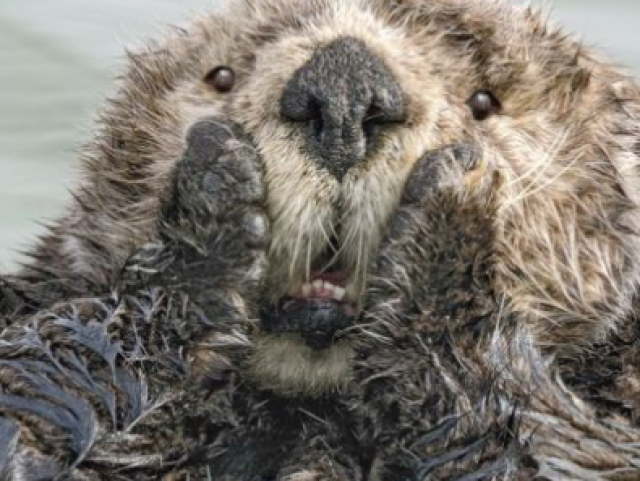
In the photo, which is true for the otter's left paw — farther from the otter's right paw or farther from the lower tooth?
the otter's right paw

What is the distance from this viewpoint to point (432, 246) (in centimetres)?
341

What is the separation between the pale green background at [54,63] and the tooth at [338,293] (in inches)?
120

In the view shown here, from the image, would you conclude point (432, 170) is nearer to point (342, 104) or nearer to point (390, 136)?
point (390, 136)

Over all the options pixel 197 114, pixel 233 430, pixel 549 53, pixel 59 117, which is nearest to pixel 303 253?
pixel 233 430

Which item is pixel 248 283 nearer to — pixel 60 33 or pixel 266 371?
pixel 266 371

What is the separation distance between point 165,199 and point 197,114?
426 mm

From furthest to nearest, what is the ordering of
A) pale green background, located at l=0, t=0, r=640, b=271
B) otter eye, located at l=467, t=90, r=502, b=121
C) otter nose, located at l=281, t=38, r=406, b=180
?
pale green background, located at l=0, t=0, r=640, b=271
otter eye, located at l=467, t=90, r=502, b=121
otter nose, located at l=281, t=38, r=406, b=180

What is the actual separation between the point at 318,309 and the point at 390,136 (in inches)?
14.7

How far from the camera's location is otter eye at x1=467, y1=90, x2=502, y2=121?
3.82 m

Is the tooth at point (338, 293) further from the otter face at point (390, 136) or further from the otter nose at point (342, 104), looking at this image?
the otter nose at point (342, 104)

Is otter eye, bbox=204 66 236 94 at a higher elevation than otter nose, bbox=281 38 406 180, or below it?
below

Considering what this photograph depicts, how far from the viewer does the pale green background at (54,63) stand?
21.7 ft

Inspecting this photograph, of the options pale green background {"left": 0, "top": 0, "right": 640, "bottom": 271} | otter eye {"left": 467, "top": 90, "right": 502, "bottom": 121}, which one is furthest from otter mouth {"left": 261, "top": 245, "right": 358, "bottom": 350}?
pale green background {"left": 0, "top": 0, "right": 640, "bottom": 271}

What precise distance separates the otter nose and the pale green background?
10.3 ft
